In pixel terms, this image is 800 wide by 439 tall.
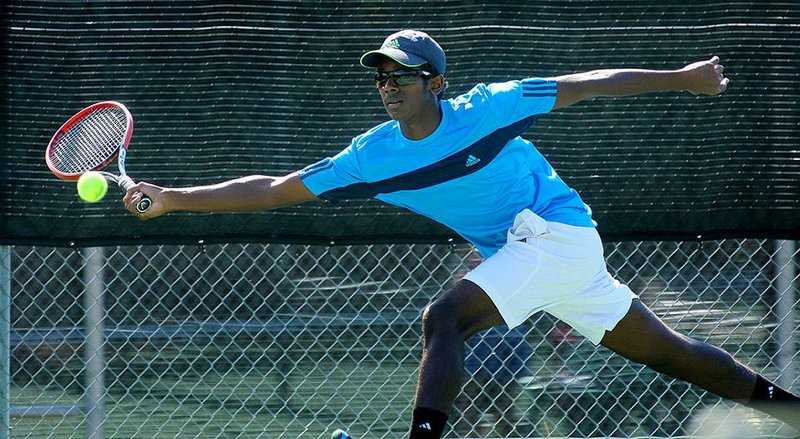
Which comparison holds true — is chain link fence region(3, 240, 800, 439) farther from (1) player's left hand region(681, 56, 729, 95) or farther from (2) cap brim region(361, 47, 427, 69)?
(2) cap brim region(361, 47, 427, 69)

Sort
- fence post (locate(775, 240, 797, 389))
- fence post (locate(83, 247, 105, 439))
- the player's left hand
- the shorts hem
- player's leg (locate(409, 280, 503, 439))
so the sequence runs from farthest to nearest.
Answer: fence post (locate(775, 240, 797, 389))
fence post (locate(83, 247, 105, 439))
the player's left hand
the shorts hem
player's leg (locate(409, 280, 503, 439))

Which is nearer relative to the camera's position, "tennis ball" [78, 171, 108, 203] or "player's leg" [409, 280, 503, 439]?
"player's leg" [409, 280, 503, 439]

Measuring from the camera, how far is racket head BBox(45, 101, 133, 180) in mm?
4312

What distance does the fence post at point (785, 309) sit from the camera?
5.09 m

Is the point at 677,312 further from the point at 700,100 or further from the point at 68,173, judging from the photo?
the point at 68,173

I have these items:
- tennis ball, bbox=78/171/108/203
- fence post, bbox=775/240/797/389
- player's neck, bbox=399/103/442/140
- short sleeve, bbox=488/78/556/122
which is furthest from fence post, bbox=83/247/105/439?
fence post, bbox=775/240/797/389

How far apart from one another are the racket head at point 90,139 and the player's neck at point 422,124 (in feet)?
3.33

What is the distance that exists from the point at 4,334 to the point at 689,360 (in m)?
2.52

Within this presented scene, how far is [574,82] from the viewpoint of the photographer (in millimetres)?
4035

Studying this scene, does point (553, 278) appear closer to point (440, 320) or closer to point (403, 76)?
point (440, 320)

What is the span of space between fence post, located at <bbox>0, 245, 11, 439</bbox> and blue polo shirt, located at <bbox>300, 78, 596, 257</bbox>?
1.41m

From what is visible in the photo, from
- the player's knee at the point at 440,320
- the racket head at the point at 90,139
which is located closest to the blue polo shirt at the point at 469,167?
the player's knee at the point at 440,320

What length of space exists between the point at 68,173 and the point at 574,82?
69.2 inches

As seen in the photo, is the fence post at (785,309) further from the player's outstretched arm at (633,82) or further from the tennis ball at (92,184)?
the tennis ball at (92,184)
